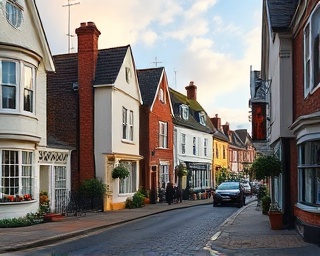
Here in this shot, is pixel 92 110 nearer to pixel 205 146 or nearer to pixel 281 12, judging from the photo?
pixel 281 12

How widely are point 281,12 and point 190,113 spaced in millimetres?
32208

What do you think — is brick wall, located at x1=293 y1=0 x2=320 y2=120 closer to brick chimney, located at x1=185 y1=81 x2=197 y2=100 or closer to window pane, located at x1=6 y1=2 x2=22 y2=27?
window pane, located at x1=6 y1=2 x2=22 y2=27

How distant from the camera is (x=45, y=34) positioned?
880 inches

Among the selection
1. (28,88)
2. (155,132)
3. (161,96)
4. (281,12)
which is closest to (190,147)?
(161,96)

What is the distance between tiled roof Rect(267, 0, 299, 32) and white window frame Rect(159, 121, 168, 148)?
19.3 metres

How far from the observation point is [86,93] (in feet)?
90.9

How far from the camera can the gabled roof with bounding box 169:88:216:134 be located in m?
44.0

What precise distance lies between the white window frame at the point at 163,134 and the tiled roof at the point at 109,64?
899 cm

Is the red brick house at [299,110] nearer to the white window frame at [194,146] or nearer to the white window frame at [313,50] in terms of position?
the white window frame at [313,50]

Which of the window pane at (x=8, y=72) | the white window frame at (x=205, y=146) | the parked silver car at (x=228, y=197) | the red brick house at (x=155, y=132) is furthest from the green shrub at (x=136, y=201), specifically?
the white window frame at (x=205, y=146)

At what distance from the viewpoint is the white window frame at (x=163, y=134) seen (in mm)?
37062

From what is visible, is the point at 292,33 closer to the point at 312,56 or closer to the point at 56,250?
the point at 312,56

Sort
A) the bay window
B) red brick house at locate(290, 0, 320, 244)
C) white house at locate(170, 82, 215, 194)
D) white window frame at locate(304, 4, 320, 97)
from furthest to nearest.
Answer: white house at locate(170, 82, 215, 194), the bay window, white window frame at locate(304, 4, 320, 97), red brick house at locate(290, 0, 320, 244)

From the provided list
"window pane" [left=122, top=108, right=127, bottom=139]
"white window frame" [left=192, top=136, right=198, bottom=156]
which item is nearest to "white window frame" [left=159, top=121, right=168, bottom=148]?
"window pane" [left=122, top=108, right=127, bottom=139]
